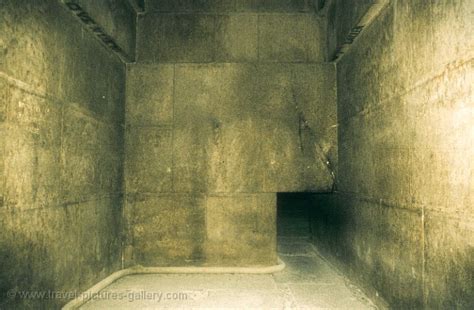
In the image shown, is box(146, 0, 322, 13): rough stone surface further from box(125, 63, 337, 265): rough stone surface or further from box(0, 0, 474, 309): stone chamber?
box(125, 63, 337, 265): rough stone surface

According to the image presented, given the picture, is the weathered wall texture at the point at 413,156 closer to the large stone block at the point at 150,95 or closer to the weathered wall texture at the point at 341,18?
the weathered wall texture at the point at 341,18

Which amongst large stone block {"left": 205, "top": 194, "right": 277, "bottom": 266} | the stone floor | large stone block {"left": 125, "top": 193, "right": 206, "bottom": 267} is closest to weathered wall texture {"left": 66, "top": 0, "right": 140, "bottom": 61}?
large stone block {"left": 125, "top": 193, "right": 206, "bottom": 267}

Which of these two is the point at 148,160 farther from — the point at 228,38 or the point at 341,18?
the point at 341,18

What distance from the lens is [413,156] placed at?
3.13 meters

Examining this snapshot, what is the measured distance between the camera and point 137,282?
4.86m

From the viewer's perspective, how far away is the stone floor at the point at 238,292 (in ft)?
13.0

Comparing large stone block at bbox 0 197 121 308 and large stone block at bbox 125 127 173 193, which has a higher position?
large stone block at bbox 125 127 173 193

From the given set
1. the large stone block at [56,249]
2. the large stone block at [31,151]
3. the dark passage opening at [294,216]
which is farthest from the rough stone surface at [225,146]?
the dark passage opening at [294,216]

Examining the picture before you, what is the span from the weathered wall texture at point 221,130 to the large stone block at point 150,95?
0.02 m

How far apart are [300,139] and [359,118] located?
1194mm

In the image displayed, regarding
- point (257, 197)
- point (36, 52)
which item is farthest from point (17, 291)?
point (257, 197)

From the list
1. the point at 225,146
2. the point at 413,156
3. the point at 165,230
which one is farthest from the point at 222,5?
the point at 413,156

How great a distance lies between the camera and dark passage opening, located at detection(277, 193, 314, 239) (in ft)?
26.9

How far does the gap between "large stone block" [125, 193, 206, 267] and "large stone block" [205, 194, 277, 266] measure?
0.18 m
